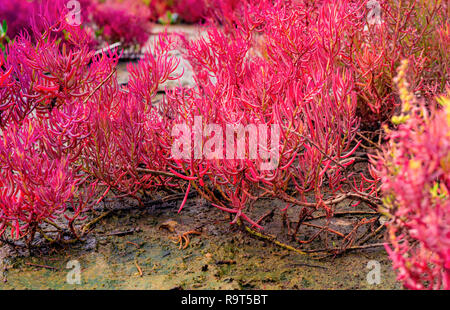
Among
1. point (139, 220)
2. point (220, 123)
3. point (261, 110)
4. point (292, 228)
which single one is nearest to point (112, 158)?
point (139, 220)

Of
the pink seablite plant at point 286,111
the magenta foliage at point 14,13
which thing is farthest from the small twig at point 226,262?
the magenta foliage at point 14,13

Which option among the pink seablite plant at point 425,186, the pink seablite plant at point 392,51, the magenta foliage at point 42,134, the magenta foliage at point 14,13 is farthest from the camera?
the magenta foliage at point 14,13

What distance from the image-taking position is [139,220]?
2.81 metres

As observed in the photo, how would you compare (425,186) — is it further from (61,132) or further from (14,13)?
(14,13)

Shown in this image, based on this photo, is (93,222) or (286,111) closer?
(286,111)

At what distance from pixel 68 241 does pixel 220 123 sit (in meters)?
1.02

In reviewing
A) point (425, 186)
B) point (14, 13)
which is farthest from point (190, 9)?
point (425, 186)

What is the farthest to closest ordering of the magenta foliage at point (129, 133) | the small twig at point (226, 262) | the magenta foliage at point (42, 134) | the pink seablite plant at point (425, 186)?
the magenta foliage at point (129, 133), the small twig at point (226, 262), the magenta foliage at point (42, 134), the pink seablite plant at point (425, 186)

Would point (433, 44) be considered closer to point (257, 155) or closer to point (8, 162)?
point (257, 155)

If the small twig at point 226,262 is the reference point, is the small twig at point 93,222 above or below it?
above

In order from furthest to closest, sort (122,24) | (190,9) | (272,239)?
(190,9)
(122,24)
(272,239)

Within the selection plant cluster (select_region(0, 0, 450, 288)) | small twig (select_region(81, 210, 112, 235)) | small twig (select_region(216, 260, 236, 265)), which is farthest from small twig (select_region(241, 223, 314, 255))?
small twig (select_region(81, 210, 112, 235))

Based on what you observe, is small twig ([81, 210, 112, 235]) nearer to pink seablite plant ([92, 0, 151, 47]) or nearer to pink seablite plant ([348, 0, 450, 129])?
pink seablite plant ([348, 0, 450, 129])

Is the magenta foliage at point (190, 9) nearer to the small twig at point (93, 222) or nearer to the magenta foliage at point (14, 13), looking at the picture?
the magenta foliage at point (14, 13)
